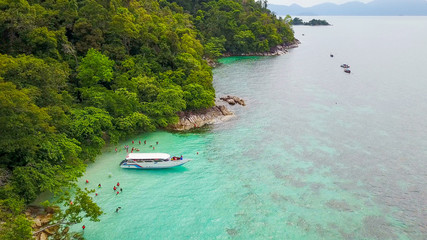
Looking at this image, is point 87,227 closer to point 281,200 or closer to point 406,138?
point 281,200

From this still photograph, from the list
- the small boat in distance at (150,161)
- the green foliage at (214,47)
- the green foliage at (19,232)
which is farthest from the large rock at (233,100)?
the green foliage at (19,232)

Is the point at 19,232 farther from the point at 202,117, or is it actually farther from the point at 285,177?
the point at 202,117

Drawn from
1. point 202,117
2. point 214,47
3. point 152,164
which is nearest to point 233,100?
point 202,117

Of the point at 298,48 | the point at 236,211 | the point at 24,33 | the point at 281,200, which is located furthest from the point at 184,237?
the point at 298,48

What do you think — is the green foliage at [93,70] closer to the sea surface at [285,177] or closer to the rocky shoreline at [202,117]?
the sea surface at [285,177]

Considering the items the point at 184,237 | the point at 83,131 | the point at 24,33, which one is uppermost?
the point at 24,33

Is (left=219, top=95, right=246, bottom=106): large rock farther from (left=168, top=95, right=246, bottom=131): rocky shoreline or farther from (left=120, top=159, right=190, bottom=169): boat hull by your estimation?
(left=120, top=159, right=190, bottom=169): boat hull
